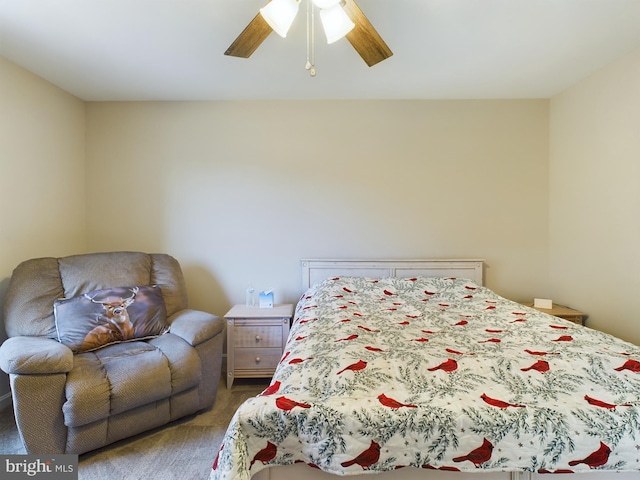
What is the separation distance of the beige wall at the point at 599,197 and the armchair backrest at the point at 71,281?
337cm

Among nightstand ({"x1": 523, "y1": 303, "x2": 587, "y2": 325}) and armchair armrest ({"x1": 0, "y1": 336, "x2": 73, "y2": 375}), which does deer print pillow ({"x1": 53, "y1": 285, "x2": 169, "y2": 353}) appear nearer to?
armchair armrest ({"x1": 0, "y1": 336, "x2": 73, "y2": 375})

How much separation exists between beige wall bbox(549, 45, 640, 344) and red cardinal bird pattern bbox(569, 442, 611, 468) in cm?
178

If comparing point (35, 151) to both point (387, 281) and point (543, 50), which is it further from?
point (543, 50)

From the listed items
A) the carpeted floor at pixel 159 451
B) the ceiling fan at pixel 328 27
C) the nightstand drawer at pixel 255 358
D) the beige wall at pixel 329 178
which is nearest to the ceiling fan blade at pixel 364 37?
the ceiling fan at pixel 328 27

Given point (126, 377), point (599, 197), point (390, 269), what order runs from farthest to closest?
point (390, 269)
point (599, 197)
point (126, 377)

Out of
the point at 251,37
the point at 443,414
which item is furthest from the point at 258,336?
the point at 251,37

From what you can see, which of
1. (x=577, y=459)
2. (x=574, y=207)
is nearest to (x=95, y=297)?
(x=577, y=459)

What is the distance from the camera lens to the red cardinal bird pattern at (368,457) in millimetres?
1002

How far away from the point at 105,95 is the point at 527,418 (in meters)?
3.71

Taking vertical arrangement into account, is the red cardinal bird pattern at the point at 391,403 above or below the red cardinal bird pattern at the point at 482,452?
above

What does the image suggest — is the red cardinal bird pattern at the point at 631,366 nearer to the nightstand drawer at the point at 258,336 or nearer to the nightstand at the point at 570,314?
the nightstand at the point at 570,314

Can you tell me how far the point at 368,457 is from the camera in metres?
1.00

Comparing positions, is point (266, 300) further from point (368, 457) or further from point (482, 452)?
point (482, 452)

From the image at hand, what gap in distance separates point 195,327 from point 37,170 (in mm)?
1809
